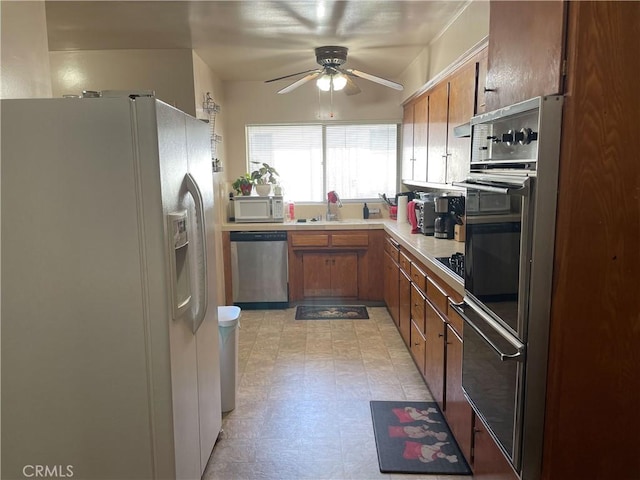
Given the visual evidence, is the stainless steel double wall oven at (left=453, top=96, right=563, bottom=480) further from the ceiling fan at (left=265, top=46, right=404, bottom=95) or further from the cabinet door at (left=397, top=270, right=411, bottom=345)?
the ceiling fan at (left=265, top=46, right=404, bottom=95)

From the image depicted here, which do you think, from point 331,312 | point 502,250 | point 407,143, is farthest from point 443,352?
point 407,143

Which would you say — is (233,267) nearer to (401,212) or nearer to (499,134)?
(401,212)

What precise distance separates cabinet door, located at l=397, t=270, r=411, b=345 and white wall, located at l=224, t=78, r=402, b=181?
7.52 feet

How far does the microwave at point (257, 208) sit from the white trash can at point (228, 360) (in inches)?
89.5

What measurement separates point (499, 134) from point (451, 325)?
1105 millimetres

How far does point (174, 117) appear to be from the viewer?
1.79m

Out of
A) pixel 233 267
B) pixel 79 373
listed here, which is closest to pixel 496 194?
pixel 79 373

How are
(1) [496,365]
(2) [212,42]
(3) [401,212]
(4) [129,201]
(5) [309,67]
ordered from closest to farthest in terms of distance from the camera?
A: (4) [129,201]
(1) [496,365]
(2) [212,42]
(5) [309,67]
(3) [401,212]

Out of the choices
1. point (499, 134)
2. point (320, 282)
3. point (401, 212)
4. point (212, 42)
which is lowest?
point (320, 282)

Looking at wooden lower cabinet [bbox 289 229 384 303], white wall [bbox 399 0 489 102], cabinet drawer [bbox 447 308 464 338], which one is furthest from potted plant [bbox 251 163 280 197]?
cabinet drawer [bbox 447 308 464 338]

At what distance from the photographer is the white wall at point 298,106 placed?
209 inches

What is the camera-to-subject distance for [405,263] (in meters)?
3.71

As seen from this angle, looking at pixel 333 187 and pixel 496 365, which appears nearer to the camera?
pixel 496 365

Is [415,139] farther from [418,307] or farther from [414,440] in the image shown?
[414,440]
